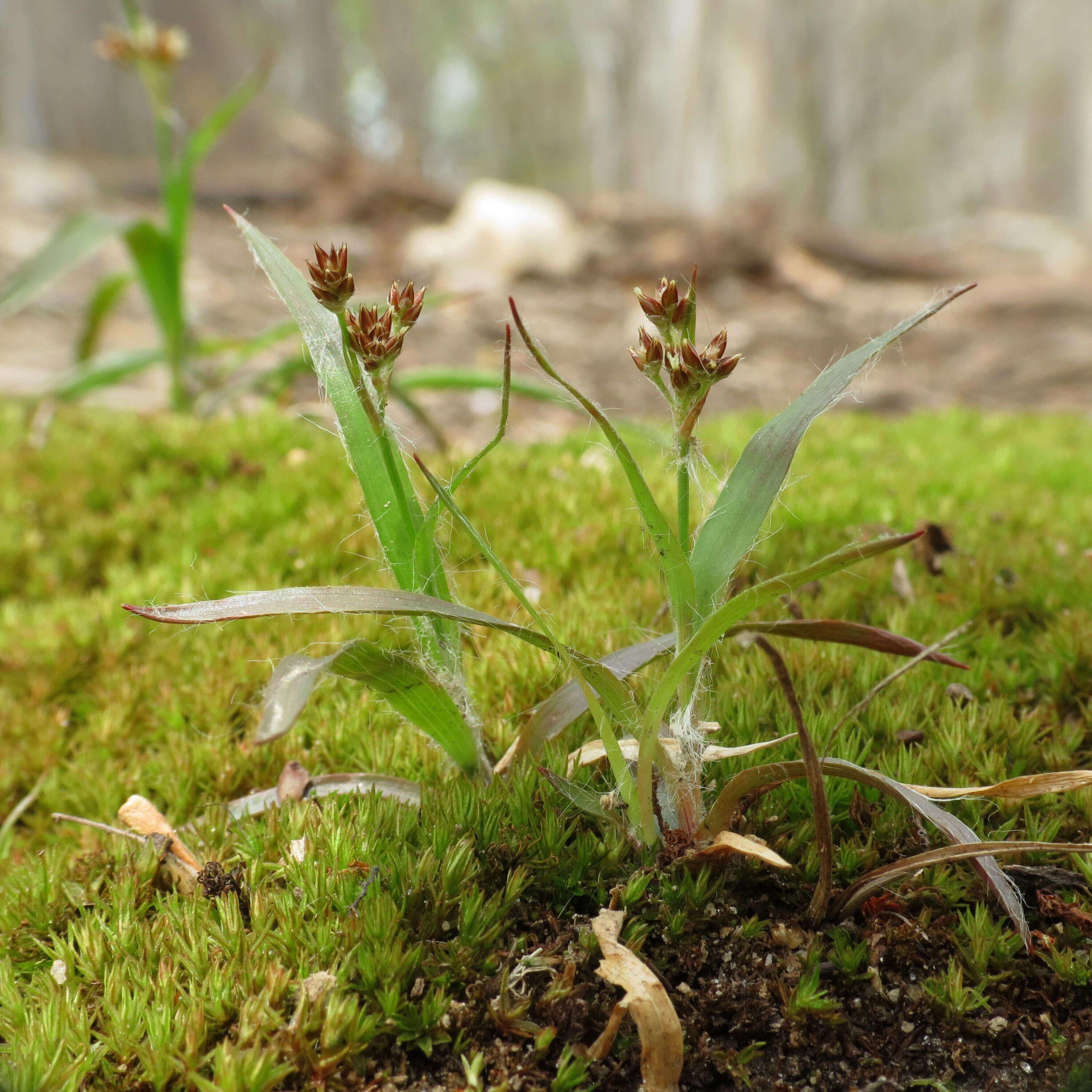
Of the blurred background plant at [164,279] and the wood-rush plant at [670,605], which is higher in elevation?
the blurred background plant at [164,279]

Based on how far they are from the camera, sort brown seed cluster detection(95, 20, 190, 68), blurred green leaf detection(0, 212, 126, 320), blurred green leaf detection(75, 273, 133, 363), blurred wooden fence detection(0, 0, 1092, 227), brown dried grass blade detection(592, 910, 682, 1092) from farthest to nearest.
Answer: blurred wooden fence detection(0, 0, 1092, 227), blurred green leaf detection(75, 273, 133, 363), brown seed cluster detection(95, 20, 190, 68), blurred green leaf detection(0, 212, 126, 320), brown dried grass blade detection(592, 910, 682, 1092)

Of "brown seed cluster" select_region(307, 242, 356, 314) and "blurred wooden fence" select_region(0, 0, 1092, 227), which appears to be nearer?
"brown seed cluster" select_region(307, 242, 356, 314)

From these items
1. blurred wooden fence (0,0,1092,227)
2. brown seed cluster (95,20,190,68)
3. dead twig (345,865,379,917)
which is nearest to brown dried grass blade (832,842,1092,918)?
dead twig (345,865,379,917)

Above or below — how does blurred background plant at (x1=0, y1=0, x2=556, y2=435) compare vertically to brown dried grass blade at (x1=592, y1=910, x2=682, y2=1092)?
above

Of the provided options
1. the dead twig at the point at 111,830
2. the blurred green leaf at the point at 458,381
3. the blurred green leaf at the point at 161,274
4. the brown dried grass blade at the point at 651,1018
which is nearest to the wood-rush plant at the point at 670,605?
the brown dried grass blade at the point at 651,1018

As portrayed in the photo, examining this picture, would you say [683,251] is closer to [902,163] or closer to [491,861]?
[491,861]

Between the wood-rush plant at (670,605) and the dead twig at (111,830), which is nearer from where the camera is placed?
the wood-rush plant at (670,605)

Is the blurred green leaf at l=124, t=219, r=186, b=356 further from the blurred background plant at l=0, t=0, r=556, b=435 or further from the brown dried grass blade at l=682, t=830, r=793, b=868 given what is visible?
the brown dried grass blade at l=682, t=830, r=793, b=868

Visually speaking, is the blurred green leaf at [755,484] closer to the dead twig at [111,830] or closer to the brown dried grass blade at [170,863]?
the brown dried grass blade at [170,863]

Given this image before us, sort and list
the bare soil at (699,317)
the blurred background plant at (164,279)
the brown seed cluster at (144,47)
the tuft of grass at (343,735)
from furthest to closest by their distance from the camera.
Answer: the bare soil at (699,317)
the brown seed cluster at (144,47)
the blurred background plant at (164,279)
the tuft of grass at (343,735)
